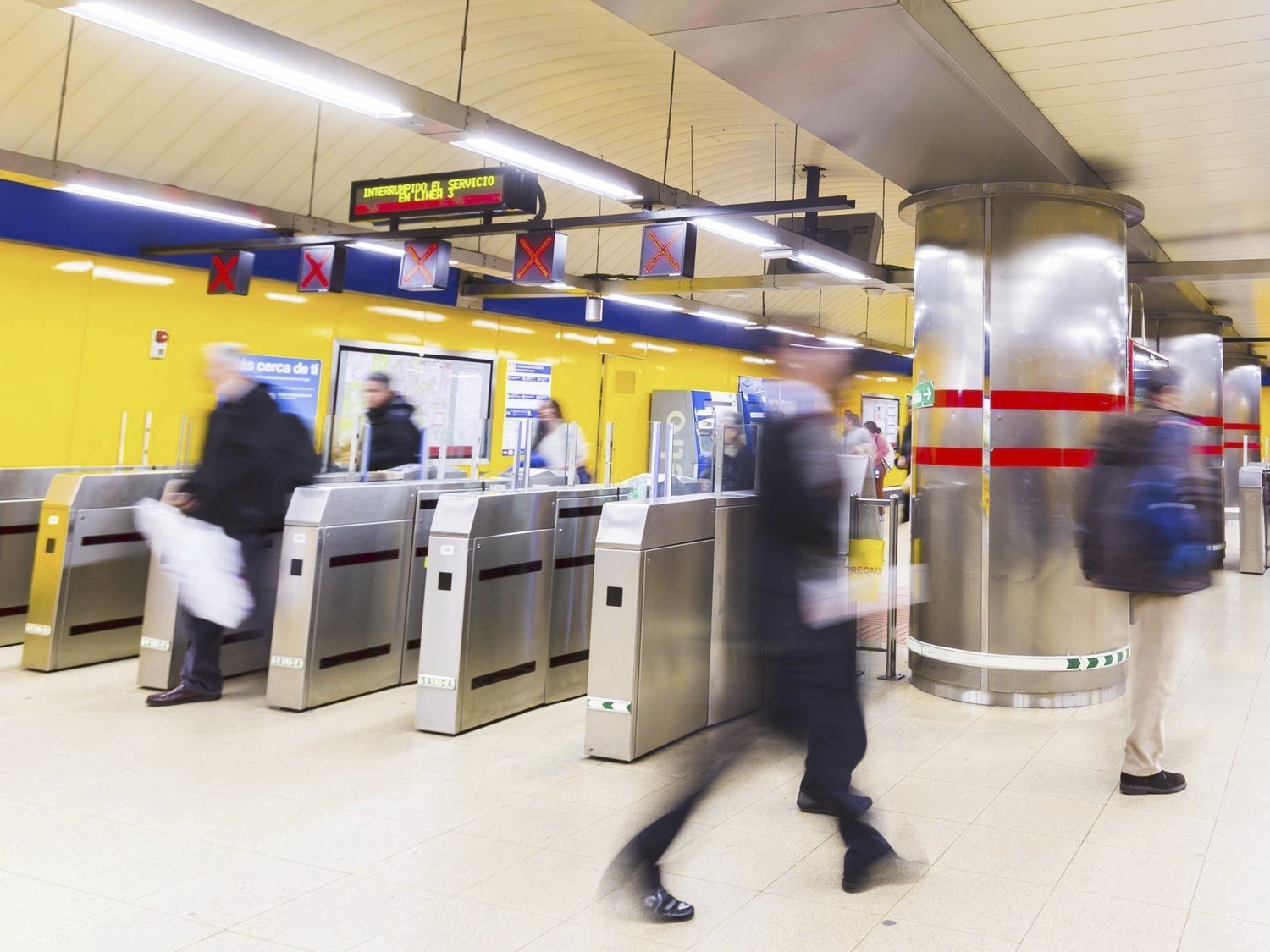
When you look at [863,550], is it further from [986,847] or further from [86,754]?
[86,754]

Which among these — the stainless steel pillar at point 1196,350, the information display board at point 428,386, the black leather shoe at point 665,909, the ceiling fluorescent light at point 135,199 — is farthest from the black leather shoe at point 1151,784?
the stainless steel pillar at point 1196,350

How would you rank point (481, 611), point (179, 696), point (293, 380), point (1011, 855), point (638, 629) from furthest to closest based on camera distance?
point (293, 380) < point (179, 696) < point (481, 611) < point (638, 629) < point (1011, 855)

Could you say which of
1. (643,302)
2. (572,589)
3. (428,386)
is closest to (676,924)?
(572,589)

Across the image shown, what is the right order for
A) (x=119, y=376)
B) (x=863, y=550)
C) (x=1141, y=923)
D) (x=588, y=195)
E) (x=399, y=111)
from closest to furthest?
(x=1141, y=923)
(x=399, y=111)
(x=863, y=550)
(x=119, y=376)
(x=588, y=195)

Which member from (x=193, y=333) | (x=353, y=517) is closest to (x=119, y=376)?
(x=193, y=333)

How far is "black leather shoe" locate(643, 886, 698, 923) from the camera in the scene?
8.30 ft

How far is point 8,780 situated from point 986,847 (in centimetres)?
348

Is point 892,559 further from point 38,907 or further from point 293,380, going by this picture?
point 293,380

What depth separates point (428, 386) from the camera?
10.2m

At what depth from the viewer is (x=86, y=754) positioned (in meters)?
3.83

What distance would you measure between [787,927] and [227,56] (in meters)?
3.76

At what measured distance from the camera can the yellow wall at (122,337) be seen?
7035 mm

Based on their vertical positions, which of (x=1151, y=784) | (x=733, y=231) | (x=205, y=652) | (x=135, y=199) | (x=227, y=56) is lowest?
(x=1151, y=784)

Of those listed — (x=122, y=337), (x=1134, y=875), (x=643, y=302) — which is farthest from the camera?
(x=643, y=302)
